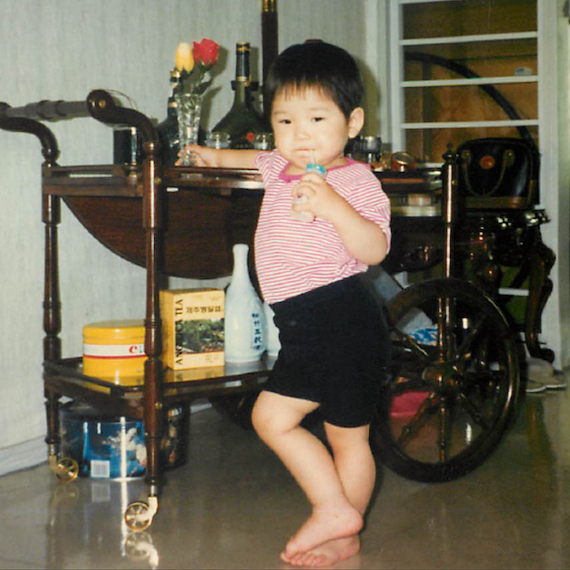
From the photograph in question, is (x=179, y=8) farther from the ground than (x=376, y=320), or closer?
farther from the ground

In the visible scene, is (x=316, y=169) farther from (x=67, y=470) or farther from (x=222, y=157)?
(x=67, y=470)

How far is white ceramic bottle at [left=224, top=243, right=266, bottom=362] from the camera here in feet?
7.15

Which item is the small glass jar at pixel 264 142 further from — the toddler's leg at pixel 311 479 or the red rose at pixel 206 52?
the toddler's leg at pixel 311 479

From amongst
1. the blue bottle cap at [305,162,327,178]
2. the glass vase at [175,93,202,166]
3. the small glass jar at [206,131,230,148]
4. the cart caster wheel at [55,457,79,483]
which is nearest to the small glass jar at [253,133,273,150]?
the small glass jar at [206,131,230,148]

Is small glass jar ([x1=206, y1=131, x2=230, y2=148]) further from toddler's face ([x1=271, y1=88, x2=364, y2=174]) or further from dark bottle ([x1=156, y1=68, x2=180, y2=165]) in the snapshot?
toddler's face ([x1=271, y1=88, x2=364, y2=174])

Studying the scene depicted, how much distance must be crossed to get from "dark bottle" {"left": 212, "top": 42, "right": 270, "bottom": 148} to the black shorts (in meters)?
0.85

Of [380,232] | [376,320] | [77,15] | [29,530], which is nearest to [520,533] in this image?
[376,320]

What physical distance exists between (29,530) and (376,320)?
2.72 ft

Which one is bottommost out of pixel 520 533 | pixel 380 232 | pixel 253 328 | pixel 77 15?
pixel 520 533

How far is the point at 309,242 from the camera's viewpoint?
1.67 meters

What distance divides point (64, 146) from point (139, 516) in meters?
1.03

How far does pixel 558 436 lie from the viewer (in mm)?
2566

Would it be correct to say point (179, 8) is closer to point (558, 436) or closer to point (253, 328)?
point (253, 328)

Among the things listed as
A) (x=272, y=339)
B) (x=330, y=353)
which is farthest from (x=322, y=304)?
(x=272, y=339)
